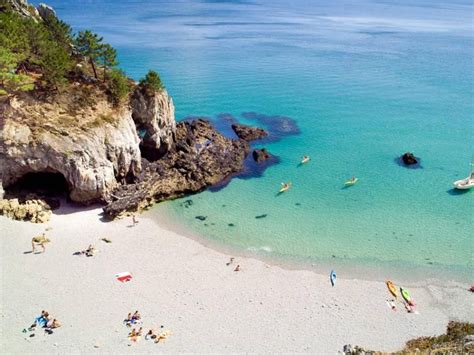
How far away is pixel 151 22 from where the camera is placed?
14612 cm

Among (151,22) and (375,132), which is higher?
(151,22)

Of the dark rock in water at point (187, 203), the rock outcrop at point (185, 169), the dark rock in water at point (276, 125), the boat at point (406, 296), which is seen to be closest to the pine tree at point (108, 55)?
the rock outcrop at point (185, 169)

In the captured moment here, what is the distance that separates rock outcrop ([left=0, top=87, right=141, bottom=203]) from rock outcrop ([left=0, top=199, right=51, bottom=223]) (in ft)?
8.93

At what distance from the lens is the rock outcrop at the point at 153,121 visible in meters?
42.3

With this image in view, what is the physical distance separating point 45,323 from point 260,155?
3079cm

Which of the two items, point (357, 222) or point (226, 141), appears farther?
point (226, 141)

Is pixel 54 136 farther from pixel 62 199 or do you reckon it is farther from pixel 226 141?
pixel 226 141

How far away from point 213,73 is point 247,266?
198 feet

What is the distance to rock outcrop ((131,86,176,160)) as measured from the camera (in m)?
42.3

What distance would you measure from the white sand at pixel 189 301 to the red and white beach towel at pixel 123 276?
1.27 feet

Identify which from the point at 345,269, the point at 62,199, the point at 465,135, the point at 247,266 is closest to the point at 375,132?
the point at 465,135

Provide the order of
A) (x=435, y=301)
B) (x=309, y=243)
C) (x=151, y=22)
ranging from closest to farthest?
(x=435, y=301) → (x=309, y=243) → (x=151, y=22)

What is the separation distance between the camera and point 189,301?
2691cm

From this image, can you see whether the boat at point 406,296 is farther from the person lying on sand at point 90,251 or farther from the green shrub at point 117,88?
the green shrub at point 117,88
